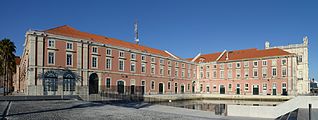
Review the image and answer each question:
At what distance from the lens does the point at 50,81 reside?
111ft

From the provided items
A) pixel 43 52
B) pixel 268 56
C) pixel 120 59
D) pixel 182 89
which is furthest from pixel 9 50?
pixel 268 56

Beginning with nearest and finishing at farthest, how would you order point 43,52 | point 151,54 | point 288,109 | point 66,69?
1. point 288,109
2. point 43,52
3. point 66,69
4. point 151,54

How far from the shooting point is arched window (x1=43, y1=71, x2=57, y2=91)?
109 ft

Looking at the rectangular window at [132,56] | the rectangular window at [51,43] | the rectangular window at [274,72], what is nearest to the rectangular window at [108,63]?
the rectangular window at [132,56]

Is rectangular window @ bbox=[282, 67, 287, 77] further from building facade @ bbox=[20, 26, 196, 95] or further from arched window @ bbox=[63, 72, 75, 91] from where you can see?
arched window @ bbox=[63, 72, 75, 91]

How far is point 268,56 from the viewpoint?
181 feet

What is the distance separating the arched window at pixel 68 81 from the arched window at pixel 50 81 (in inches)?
53.8

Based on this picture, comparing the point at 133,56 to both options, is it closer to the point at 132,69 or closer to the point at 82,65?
the point at 132,69

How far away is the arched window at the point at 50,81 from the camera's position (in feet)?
109

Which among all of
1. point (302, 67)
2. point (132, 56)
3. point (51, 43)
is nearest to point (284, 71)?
point (302, 67)

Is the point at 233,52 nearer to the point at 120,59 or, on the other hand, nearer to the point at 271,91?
the point at 271,91

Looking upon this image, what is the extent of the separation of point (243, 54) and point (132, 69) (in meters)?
29.8

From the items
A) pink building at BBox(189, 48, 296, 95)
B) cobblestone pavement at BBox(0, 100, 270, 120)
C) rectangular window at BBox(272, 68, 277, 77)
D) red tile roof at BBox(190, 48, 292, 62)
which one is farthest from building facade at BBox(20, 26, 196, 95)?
rectangular window at BBox(272, 68, 277, 77)

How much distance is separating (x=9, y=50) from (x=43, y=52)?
33.1 feet
